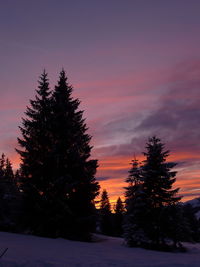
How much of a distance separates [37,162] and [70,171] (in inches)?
117

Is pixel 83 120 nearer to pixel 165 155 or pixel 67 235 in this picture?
pixel 165 155

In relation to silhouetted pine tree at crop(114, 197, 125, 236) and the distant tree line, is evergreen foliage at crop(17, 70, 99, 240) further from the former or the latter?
silhouetted pine tree at crop(114, 197, 125, 236)

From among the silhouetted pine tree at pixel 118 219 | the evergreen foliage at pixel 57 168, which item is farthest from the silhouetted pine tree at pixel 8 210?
the silhouetted pine tree at pixel 118 219

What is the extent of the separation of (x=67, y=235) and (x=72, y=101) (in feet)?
38.9

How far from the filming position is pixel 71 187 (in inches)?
904

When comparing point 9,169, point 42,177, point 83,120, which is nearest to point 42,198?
point 42,177

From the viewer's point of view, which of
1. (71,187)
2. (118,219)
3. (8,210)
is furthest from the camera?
(118,219)

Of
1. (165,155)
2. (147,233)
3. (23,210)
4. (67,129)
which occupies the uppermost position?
(67,129)

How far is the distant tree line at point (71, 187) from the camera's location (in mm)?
22453

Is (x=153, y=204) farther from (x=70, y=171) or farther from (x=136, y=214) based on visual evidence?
(x=70, y=171)

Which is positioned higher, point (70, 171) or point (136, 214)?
point (70, 171)

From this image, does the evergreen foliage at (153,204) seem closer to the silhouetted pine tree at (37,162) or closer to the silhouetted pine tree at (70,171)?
the silhouetted pine tree at (70,171)

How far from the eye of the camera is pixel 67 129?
24.9 m

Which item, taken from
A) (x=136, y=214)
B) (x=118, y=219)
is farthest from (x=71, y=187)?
(x=118, y=219)
